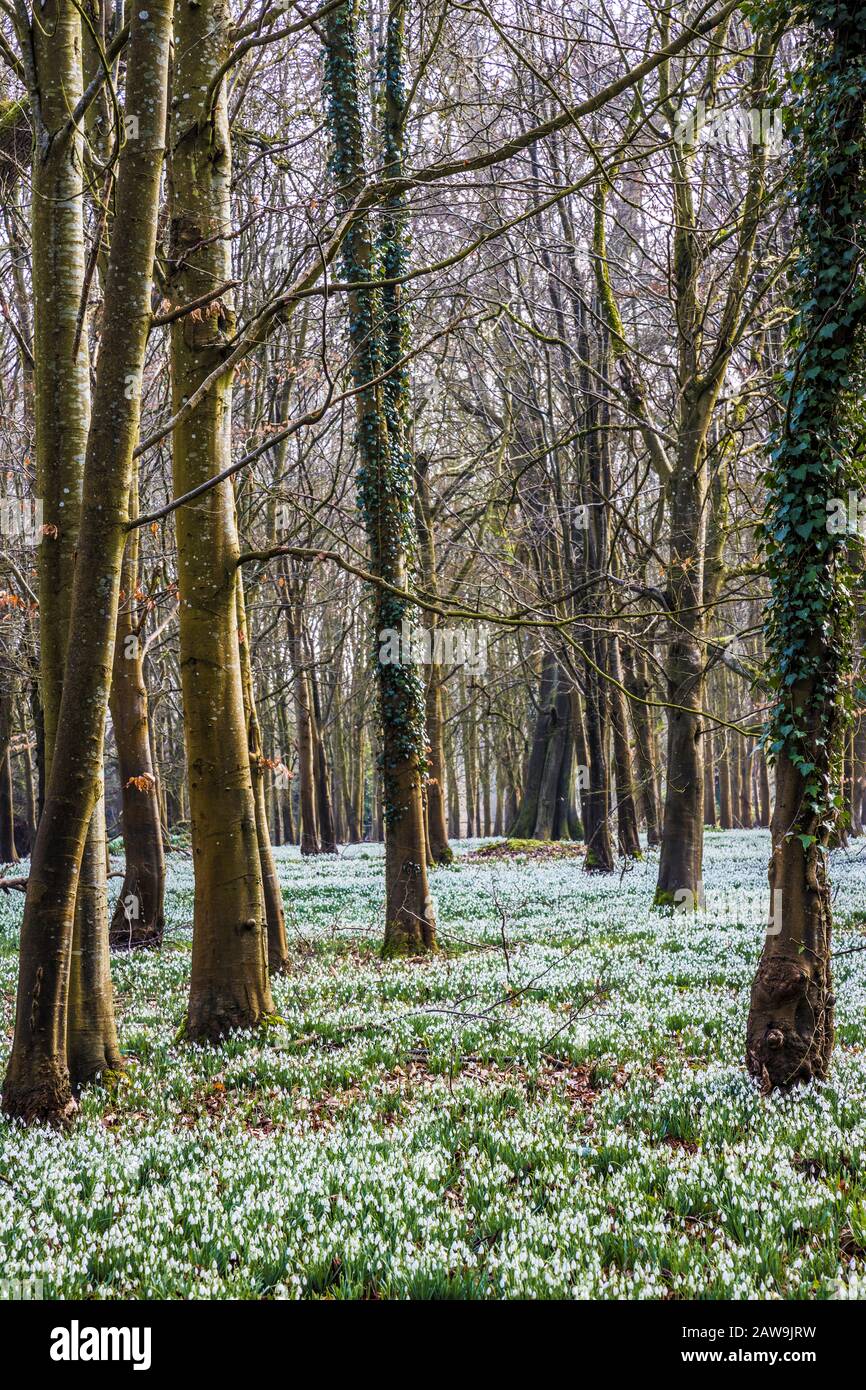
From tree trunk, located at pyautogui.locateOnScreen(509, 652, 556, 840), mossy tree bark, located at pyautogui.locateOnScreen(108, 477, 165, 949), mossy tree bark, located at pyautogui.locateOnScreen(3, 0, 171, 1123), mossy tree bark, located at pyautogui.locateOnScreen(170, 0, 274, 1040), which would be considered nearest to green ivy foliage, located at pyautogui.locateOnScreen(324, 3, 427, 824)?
mossy tree bark, located at pyautogui.locateOnScreen(108, 477, 165, 949)

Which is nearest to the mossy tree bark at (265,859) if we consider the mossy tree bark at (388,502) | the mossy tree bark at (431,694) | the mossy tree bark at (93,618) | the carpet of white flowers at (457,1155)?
the carpet of white flowers at (457,1155)

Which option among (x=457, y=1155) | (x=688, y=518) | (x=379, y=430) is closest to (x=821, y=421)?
Answer: (x=457, y=1155)

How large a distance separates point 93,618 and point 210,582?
193 centimetres

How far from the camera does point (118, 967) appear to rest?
34.2 ft

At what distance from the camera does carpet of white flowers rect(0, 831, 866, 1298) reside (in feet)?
10.9

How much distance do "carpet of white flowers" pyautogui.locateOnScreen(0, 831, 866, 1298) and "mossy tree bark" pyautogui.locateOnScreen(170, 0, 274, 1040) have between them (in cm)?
62

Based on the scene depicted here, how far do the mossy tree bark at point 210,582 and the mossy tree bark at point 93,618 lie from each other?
1590 millimetres

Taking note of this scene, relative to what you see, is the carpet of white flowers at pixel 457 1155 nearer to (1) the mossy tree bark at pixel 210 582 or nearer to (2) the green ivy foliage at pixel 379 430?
(1) the mossy tree bark at pixel 210 582

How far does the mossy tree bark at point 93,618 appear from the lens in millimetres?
5020

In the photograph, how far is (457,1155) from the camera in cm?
457

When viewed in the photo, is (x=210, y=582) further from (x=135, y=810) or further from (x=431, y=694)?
(x=431, y=694)

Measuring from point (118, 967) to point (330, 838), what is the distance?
2037cm

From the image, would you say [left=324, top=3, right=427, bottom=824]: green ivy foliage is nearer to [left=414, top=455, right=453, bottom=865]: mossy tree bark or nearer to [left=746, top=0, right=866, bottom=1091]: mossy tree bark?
[left=746, top=0, right=866, bottom=1091]: mossy tree bark
